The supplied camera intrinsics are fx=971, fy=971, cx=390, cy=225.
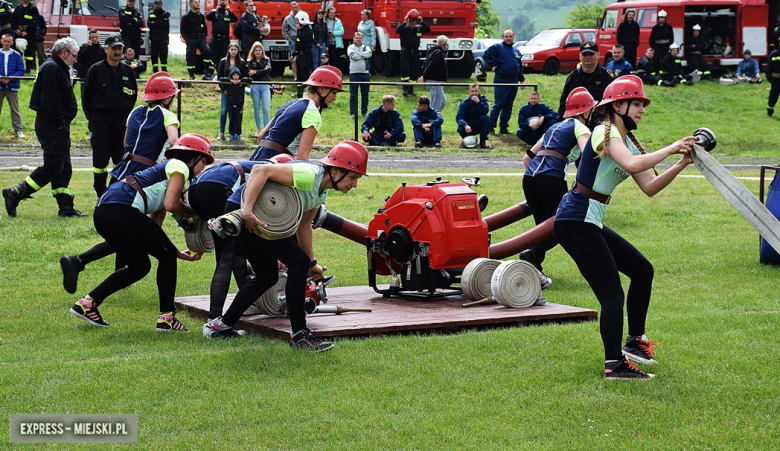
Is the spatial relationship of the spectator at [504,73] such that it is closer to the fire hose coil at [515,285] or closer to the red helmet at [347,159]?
the fire hose coil at [515,285]

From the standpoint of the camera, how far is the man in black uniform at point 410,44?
25.1 m

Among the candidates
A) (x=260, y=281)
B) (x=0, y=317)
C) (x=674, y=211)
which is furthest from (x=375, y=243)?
(x=674, y=211)

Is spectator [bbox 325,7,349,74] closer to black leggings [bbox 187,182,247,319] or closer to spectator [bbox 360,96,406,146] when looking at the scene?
spectator [bbox 360,96,406,146]

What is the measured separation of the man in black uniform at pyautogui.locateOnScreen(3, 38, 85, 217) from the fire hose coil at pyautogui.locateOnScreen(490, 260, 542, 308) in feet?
22.3

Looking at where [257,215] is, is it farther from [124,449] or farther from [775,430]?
[775,430]

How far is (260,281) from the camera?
7164 millimetres

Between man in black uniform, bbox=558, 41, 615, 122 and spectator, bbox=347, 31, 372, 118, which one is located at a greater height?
spectator, bbox=347, 31, 372, 118

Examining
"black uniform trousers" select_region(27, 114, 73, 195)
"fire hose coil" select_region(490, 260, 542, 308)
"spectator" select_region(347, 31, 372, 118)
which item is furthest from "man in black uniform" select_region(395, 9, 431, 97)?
"fire hose coil" select_region(490, 260, 542, 308)

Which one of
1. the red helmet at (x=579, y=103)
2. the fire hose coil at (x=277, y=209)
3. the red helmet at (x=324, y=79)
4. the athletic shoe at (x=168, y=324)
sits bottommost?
the athletic shoe at (x=168, y=324)

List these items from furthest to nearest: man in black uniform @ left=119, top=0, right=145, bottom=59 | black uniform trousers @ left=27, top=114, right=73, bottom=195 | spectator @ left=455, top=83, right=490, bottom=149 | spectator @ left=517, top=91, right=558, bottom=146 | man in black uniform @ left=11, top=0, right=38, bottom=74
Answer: man in black uniform @ left=119, top=0, right=145, bottom=59 < man in black uniform @ left=11, top=0, right=38, bottom=74 < spectator @ left=455, top=83, right=490, bottom=149 < spectator @ left=517, top=91, right=558, bottom=146 < black uniform trousers @ left=27, top=114, right=73, bottom=195

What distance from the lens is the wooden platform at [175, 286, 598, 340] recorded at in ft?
24.8

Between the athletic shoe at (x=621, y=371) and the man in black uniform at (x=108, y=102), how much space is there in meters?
8.24

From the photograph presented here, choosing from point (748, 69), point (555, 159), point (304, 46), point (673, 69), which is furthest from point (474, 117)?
point (748, 69)

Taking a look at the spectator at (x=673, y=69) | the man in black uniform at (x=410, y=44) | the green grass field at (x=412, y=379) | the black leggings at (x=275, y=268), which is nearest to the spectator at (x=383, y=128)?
the man in black uniform at (x=410, y=44)
